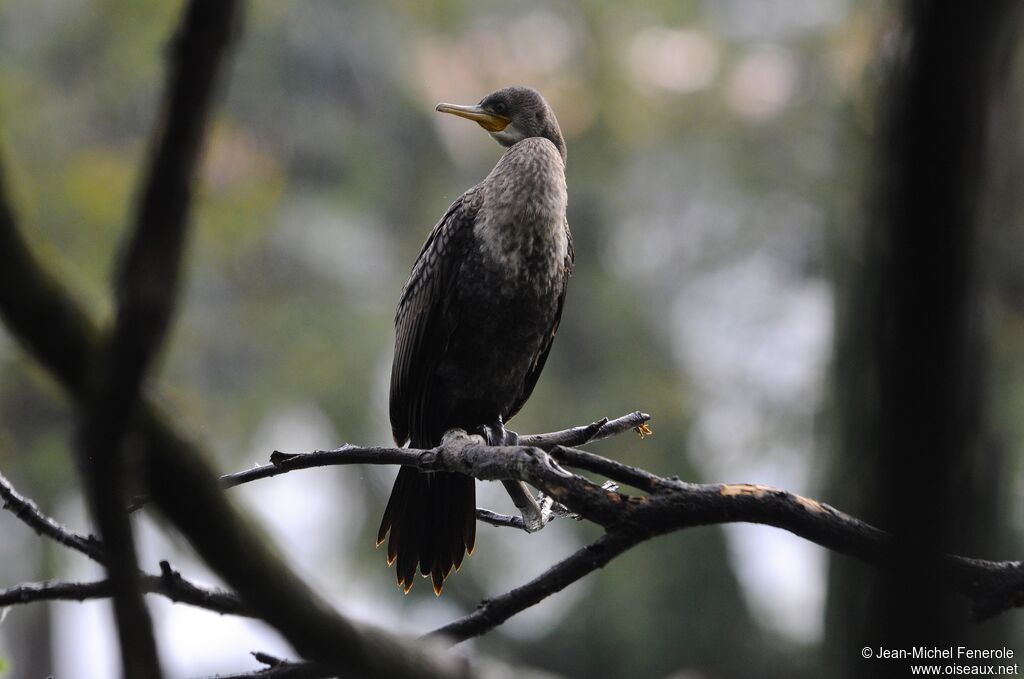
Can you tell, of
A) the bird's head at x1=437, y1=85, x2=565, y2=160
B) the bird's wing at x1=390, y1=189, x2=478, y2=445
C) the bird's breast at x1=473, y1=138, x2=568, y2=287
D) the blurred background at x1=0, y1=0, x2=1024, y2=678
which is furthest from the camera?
the blurred background at x1=0, y1=0, x2=1024, y2=678

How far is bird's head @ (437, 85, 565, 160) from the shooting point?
4023 millimetres

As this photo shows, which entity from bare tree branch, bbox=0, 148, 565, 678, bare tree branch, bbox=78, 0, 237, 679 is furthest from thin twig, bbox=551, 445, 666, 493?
bare tree branch, bbox=78, 0, 237, 679

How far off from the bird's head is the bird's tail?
124 centimetres

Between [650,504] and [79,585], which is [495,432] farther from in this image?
[79,585]

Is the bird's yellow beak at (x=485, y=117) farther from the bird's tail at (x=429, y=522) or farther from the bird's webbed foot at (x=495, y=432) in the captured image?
the bird's tail at (x=429, y=522)

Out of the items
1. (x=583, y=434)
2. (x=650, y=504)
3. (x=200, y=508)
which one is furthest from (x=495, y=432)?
(x=200, y=508)

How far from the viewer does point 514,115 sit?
4.06m

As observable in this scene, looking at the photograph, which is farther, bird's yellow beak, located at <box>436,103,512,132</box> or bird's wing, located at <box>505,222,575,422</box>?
bird's yellow beak, located at <box>436,103,512,132</box>

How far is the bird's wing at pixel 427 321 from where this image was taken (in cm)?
364

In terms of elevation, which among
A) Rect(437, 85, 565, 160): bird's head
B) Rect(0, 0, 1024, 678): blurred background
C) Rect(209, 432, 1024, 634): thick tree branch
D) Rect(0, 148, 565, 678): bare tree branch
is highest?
Rect(0, 0, 1024, 678): blurred background

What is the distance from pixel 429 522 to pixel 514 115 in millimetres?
1472

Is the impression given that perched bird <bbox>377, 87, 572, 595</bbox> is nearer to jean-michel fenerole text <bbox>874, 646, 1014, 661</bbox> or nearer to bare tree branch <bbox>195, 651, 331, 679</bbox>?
bare tree branch <bbox>195, 651, 331, 679</bbox>

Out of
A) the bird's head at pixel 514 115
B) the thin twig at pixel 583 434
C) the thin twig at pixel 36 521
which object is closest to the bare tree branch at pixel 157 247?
the thin twig at pixel 36 521

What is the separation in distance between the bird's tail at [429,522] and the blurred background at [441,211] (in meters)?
7.02
